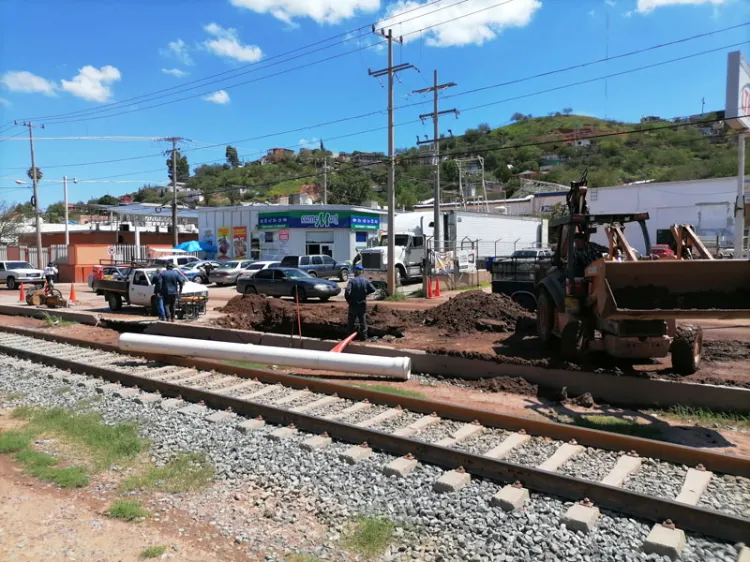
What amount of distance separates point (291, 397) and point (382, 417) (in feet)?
6.03

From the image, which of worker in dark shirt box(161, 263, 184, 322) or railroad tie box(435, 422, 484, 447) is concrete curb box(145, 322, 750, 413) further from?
worker in dark shirt box(161, 263, 184, 322)

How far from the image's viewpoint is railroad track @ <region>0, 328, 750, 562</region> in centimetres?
457

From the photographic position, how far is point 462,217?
38375 millimetres

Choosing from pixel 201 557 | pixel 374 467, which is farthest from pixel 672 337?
pixel 201 557

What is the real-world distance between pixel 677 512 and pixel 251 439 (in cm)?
443

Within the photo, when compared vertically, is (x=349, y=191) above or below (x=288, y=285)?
above

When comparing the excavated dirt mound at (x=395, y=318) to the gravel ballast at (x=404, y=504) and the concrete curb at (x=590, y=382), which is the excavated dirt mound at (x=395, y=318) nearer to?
the concrete curb at (x=590, y=382)

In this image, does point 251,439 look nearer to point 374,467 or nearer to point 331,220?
point 374,467

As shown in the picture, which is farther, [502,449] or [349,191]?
[349,191]

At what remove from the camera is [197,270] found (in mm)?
36781

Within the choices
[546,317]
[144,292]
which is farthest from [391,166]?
[546,317]

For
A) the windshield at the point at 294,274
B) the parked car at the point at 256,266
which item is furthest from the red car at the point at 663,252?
the parked car at the point at 256,266

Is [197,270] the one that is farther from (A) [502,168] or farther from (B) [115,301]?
(A) [502,168]

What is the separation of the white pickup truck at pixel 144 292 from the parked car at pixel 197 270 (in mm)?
12070
